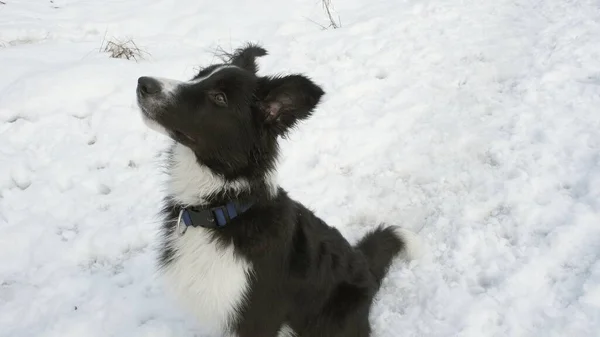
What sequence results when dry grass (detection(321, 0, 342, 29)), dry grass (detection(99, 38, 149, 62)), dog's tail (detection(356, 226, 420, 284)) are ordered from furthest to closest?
1. dry grass (detection(321, 0, 342, 29))
2. dry grass (detection(99, 38, 149, 62))
3. dog's tail (detection(356, 226, 420, 284))

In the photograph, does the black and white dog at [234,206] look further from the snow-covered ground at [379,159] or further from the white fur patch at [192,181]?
the snow-covered ground at [379,159]

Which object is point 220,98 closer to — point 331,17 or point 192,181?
point 192,181

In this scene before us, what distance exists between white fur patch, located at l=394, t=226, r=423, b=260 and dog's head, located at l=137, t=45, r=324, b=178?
1.70 m

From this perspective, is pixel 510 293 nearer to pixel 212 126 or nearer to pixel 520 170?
pixel 520 170

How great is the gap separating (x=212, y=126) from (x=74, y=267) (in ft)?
7.61

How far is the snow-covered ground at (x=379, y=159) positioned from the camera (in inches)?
153

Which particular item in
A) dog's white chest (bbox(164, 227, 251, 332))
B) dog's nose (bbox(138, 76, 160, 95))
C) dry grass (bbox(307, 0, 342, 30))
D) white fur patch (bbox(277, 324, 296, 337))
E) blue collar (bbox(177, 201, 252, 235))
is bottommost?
white fur patch (bbox(277, 324, 296, 337))

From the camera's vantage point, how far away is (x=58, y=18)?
824 centimetres

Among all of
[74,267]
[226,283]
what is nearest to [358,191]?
[226,283]

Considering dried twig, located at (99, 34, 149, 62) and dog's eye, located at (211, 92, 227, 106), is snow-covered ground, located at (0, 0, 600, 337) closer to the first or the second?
dried twig, located at (99, 34, 149, 62)

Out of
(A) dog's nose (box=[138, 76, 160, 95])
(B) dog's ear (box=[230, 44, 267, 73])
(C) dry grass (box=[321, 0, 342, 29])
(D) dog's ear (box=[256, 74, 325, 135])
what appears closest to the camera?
(D) dog's ear (box=[256, 74, 325, 135])

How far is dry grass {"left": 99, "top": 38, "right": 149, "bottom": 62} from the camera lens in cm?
712

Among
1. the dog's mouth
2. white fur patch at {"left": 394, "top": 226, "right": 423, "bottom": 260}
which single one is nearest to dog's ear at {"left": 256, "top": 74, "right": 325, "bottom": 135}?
the dog's mouth

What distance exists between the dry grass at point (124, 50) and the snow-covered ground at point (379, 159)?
0.65 ft
